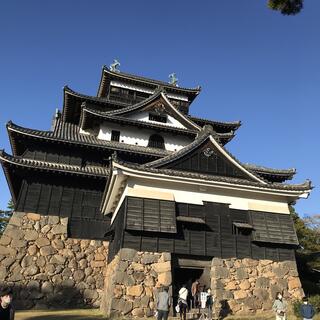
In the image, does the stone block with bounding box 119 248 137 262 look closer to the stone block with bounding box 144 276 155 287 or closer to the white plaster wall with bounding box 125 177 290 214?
the stone block with bounding box 144 276 155 287

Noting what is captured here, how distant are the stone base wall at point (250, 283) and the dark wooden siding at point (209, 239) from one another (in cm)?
37

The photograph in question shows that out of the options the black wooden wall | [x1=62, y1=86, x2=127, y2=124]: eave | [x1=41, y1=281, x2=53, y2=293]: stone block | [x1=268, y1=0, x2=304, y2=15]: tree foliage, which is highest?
[x1=62, y1=86, x2=127, y2=124]: eave

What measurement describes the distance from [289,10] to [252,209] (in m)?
9.16

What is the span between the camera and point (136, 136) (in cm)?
2472

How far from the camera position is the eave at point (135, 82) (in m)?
30.1

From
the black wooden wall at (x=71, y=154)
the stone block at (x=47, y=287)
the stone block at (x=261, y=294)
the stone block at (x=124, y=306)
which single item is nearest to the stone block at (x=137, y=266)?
the stone block at (x=124, y=306)

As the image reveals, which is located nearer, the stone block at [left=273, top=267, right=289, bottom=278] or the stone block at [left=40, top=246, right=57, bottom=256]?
the stone block at [left=273, top=267, right=289, bottom=278]

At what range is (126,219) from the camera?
13.5 metres

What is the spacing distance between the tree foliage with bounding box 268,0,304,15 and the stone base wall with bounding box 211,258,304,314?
31.8 ft

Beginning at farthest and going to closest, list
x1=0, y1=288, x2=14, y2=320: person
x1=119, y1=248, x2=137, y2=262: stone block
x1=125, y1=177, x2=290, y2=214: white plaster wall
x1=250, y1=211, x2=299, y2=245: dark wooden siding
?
x1=250, y1=211, x2=299, y2=245: dark wooden siding < x1=125, y1=177, x2=290, y2=214: white plaster wall < x1=119, y1=248, x2=137, y2=262: stone block < x1=0, y1=288, x2=14, y2=320: person

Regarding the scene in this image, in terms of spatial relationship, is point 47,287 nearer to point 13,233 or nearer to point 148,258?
point 13,233

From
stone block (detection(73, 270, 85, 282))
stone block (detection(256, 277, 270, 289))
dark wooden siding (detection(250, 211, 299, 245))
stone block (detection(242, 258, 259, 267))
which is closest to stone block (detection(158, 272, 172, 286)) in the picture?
stone block (detection(242, 258, 259, 267))

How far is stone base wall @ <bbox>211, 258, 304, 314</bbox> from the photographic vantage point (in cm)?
Answer: 1339

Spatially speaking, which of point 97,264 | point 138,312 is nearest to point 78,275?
point 97,264
